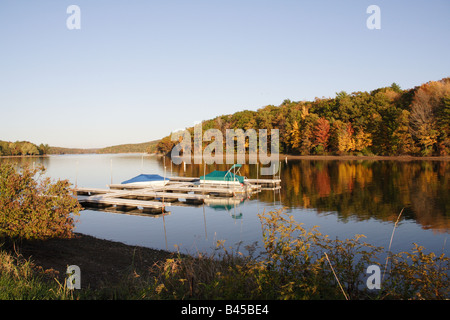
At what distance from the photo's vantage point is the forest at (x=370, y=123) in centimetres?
5153

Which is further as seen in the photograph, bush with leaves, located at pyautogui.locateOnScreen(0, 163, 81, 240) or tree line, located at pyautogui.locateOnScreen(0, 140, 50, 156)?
tree line, located at pyautogui.locateOnScreen(0, 140, 50, 156)

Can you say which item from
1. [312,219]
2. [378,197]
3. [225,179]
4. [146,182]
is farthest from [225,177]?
[312,219]

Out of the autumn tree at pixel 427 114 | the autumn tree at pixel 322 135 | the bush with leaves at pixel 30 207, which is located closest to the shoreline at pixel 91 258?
the bush with leaves at pixel 30 207

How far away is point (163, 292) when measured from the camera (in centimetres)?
491

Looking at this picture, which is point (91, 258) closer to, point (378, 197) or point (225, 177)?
point (225, 177)

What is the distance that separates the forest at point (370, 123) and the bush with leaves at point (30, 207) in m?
54.0

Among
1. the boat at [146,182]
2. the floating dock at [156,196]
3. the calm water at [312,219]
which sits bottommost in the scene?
the calm water at [312,219]

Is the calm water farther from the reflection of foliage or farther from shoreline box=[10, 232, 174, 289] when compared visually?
shoreline box=[10, 232, 174, 289]

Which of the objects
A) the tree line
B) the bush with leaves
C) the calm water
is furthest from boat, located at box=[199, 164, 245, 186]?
the tree line

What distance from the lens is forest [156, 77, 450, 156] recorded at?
169 ft

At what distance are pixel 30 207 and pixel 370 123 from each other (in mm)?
62210

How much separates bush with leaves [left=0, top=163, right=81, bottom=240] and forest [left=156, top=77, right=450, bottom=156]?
54.0 meters

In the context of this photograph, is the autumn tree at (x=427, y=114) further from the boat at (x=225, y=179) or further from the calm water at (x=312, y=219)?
A: the boat at (x=225, y=179)
